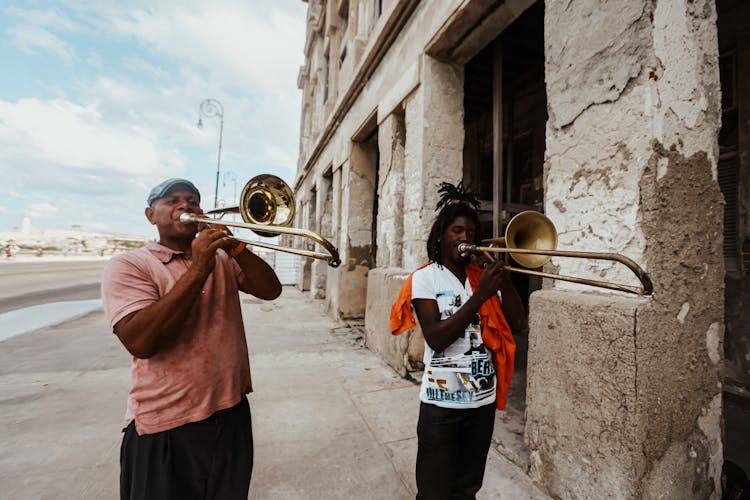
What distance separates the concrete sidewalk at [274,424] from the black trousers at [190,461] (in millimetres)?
835

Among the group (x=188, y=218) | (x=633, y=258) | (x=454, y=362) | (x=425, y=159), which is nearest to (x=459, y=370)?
(x=454, y=362)

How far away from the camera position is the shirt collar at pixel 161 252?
4.77ft

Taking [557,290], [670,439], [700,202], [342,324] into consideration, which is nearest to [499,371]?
[557,290]

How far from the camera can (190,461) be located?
1.40 metres

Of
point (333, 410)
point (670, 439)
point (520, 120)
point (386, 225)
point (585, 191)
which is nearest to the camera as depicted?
point (670, 439)

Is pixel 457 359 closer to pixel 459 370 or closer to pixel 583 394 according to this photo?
pixel 459 370

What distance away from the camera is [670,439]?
5.64 feet

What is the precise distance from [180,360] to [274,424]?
186 centimetres

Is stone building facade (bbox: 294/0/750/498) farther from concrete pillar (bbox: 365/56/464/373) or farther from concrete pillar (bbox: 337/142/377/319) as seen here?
concrete pillar (bbox: 337/142/377/319)

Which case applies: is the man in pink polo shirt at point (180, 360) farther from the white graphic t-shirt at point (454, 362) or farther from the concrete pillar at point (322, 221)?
the concrete pillar at point (322, 221)

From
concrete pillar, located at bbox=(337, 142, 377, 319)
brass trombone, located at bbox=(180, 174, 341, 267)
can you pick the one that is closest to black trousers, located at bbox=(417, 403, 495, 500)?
brass trombone, located at bbox=(180, 174, 341, 267)

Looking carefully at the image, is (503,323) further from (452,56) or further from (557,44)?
(452,56)

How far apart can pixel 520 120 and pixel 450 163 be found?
439 cm

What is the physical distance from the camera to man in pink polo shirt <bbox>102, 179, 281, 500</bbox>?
4.22 ft
